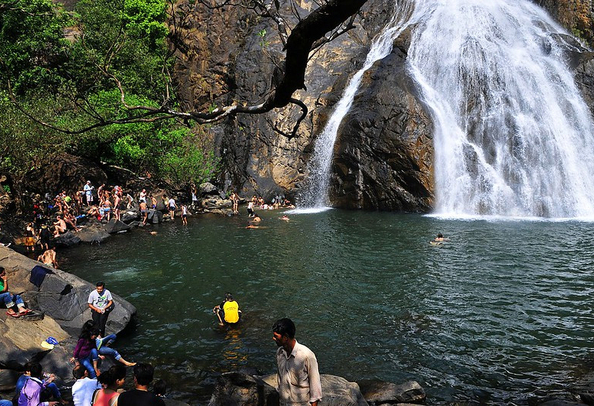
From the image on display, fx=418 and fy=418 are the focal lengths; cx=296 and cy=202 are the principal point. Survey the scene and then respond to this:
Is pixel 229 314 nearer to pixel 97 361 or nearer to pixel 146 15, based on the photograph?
pixel 97 361

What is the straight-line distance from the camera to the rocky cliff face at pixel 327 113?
30.4m

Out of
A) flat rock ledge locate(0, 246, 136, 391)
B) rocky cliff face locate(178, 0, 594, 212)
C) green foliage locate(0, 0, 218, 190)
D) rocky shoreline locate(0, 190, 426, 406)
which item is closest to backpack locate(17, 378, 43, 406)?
rocky shoreline locate(0, 190, 426, 406)

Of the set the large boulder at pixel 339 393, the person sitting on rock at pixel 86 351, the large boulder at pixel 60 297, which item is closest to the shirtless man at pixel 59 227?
the large boulder at pixel 60 297

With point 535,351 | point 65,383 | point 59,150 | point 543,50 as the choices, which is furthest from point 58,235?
point 543,50

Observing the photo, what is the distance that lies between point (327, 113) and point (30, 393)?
3297 centimetres

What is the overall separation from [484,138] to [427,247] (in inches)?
583

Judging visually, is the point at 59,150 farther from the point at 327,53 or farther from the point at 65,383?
the point at 327,53

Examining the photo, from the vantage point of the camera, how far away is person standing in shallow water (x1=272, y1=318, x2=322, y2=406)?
4.64m

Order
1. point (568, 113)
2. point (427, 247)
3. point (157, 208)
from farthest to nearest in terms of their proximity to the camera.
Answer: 1. point (157, 208)
2. point (568, 113)
3. point (427, 247)

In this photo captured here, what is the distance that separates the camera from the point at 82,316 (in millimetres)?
11992

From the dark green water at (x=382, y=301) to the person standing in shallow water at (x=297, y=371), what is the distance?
13.3 feet

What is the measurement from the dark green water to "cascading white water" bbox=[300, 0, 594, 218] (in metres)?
5.36

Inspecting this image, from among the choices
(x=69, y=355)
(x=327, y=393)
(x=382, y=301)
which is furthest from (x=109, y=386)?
(x=382, y=301)

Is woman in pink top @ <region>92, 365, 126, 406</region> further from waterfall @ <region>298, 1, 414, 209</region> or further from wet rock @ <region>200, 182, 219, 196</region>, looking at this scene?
wet rock @ <region>200, 182, 219, 196</region>
